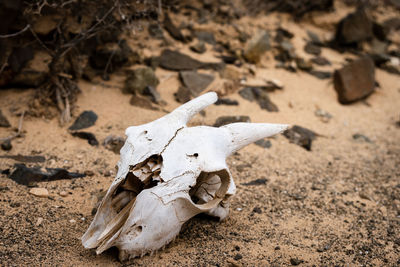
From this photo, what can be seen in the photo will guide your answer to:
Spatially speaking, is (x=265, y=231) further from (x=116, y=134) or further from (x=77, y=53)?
(x=77, y=53)

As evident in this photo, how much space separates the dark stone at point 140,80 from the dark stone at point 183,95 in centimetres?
33

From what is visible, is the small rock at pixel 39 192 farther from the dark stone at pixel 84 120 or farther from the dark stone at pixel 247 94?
the dark stone at pixel 247 94

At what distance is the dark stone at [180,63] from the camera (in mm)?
5604

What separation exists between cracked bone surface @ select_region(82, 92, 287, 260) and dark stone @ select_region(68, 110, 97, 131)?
153 cm

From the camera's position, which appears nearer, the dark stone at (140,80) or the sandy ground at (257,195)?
the sandy ground at (257,195)

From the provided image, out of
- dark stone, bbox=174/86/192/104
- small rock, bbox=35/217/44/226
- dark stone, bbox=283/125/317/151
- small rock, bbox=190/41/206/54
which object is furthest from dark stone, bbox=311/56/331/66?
small rock, bbox=35/217/44/226

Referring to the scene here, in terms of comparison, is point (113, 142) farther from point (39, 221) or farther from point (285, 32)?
point (285, 32)

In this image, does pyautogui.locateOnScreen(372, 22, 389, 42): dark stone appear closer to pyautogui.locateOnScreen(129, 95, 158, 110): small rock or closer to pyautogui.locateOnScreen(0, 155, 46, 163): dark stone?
pyautogui.locateOnScreen(129, 95, 158, 110): small rock

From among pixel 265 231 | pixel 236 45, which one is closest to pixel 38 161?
pixel 265 231

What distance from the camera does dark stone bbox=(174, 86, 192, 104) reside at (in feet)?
16.5

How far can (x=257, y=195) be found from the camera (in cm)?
353

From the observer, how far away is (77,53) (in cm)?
480

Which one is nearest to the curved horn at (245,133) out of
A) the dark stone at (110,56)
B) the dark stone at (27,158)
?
the dark stone at (27,158)

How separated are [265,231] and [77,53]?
3197 mm
